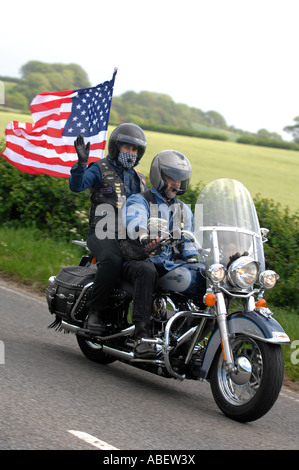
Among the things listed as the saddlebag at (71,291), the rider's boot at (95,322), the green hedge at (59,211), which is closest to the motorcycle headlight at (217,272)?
the rider's boot at (95,322)

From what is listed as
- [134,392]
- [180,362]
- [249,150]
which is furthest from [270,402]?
[249,150]

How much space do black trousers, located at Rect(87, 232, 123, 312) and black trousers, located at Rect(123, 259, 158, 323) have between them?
0.33m

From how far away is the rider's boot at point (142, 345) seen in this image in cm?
565

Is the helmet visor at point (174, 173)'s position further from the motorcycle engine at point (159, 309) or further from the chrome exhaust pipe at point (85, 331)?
the chrome exhaust pipe at point (85, 331)

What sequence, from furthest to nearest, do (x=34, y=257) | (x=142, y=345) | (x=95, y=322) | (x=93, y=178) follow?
(x=34, y=257) < (x=93, y=178) < (x=95, y=322) < (x=142, y=345)

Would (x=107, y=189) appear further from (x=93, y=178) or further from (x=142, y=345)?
(x=142, y=345)

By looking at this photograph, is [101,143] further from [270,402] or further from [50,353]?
[270,402]

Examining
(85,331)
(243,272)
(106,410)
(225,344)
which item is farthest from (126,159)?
(106,410)

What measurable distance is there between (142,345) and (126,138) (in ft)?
6.34

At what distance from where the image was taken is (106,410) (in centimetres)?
512

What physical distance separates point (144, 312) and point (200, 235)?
0.74 m

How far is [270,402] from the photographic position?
4.92 meters

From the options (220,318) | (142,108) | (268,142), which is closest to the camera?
(220,318)

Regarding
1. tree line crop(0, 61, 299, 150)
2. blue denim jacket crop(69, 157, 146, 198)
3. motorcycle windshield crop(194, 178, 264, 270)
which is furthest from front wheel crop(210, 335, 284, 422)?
tree line crop(0, 61, 299, 150)
